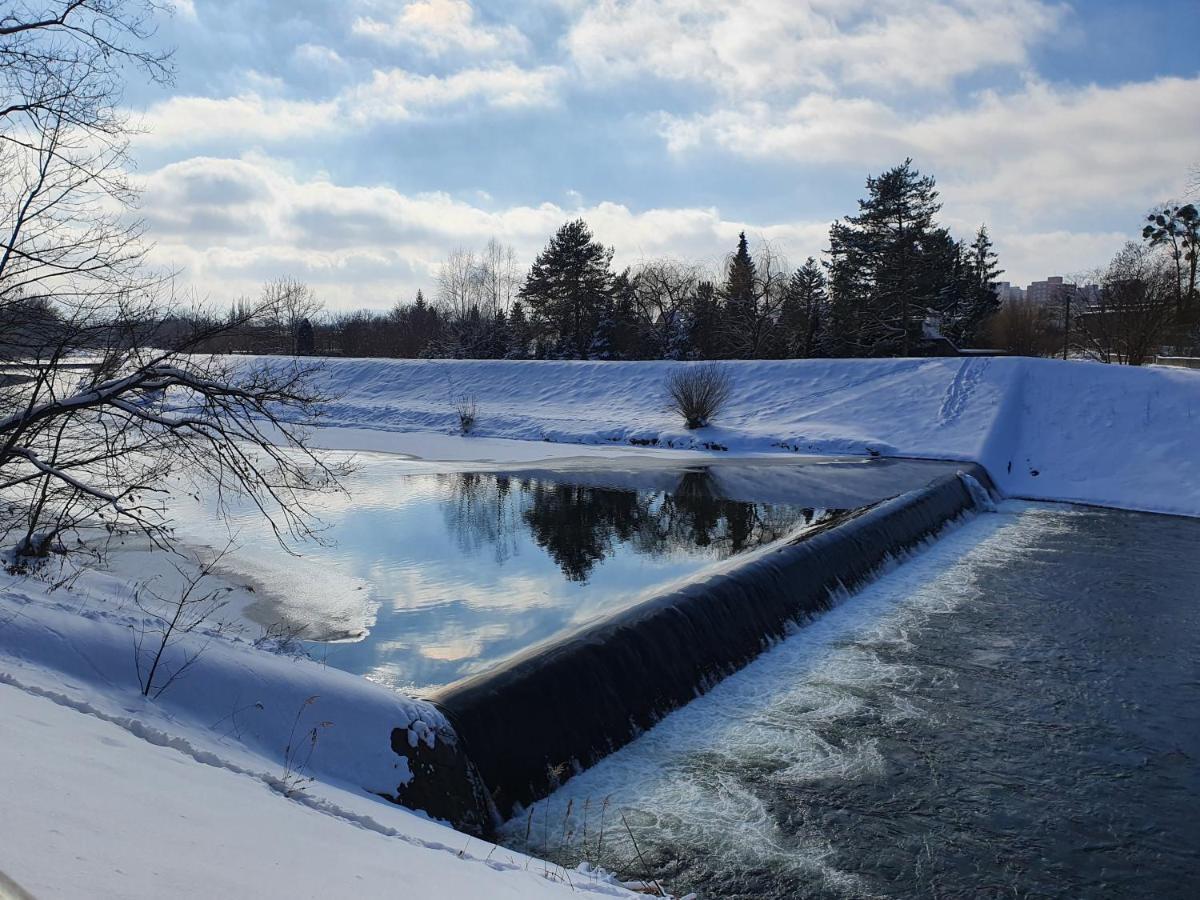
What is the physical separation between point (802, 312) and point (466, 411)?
16643mm

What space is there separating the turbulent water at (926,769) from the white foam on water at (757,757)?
0.01 m

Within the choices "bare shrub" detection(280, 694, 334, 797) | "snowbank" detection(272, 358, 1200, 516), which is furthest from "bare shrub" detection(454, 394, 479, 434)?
"bare shrub" detection(280, 694, 334, 797)

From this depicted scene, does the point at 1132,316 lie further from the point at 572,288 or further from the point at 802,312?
the point at 572,288

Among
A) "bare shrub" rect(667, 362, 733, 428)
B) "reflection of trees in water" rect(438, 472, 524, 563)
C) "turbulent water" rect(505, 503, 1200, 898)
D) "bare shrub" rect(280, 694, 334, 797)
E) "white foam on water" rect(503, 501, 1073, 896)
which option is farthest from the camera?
"bare shrub" rect(667, 362, 733, 428)

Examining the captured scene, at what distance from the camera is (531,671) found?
5.73 m

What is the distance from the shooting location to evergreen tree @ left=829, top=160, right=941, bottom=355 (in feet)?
102

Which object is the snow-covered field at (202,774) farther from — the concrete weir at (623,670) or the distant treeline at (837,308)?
the distant treeline at (837,308)

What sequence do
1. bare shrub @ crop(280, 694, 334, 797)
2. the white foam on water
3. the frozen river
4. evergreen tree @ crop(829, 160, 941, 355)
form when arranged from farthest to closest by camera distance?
evergreen tree @ crop(829, 160, 941, 355), the frozen river, the white foam on water, bare shrub @ crop(280, 694, 334, 797)

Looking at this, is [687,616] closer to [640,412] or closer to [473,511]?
[473,511]

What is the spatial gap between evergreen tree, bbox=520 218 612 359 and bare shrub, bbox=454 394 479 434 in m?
11.6

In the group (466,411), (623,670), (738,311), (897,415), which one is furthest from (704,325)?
(623,670)

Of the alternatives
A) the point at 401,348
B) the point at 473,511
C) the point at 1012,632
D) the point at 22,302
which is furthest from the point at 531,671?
the point at 401,348

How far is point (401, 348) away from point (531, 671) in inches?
1905

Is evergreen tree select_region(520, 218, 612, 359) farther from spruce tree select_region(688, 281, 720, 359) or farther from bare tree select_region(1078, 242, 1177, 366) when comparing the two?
bare tree select_region(1078, 242, 1177, 366)
